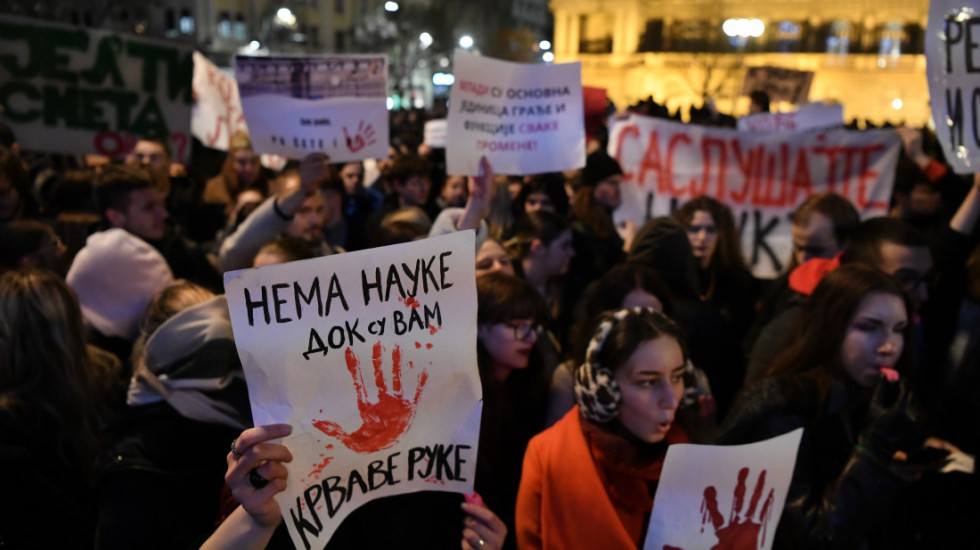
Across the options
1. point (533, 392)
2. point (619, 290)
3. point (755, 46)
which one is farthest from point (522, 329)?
point (755, 46)

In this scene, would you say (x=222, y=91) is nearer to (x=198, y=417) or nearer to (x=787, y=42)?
(x=198, y=417)

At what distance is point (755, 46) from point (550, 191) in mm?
45925

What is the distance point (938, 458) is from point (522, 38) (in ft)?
55.9

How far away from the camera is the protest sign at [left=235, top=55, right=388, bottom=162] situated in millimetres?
4426

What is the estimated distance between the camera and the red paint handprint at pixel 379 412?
1.58m

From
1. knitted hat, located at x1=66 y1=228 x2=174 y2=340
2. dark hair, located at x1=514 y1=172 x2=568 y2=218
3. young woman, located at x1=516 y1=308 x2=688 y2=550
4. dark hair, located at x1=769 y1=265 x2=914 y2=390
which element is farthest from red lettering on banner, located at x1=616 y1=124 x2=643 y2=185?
young woman, located at x1=516 y1=308 x2=688 y2=550

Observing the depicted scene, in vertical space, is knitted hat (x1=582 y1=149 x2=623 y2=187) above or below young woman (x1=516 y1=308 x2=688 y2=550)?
above

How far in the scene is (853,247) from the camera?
3430 millimetres

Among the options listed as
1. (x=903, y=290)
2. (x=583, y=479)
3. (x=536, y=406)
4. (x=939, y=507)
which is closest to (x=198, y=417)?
(x=583, y=479)

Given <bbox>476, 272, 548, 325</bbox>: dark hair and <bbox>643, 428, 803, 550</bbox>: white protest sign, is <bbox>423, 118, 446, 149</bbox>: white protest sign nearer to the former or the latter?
<bbox>476, 272, 548, 325</bbox>: dark hair

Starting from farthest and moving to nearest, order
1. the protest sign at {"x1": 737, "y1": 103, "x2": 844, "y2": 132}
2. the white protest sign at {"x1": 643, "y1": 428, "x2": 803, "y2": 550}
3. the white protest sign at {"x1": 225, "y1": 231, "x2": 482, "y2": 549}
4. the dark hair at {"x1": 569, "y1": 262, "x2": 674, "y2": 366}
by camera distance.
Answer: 1. the protest sign at {"x1": 737, "y1": 103, "x2": 844, "y2": 132}
2. the dark hair at {"x1": 569, "y1": 262, "x2": 674, "y2": 366}
3. the white protest sign at {"x1": 643, "y1": 428, "x2": 803, "y2": 550}
4. the white protest sign at {"x1": 225, "y1": 231, "x2": 482, "y2": 549}

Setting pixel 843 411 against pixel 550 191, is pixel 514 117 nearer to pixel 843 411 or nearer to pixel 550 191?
pixel 550 191

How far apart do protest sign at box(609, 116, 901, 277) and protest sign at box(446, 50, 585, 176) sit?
2.94 feet

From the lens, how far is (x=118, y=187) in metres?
3.77
